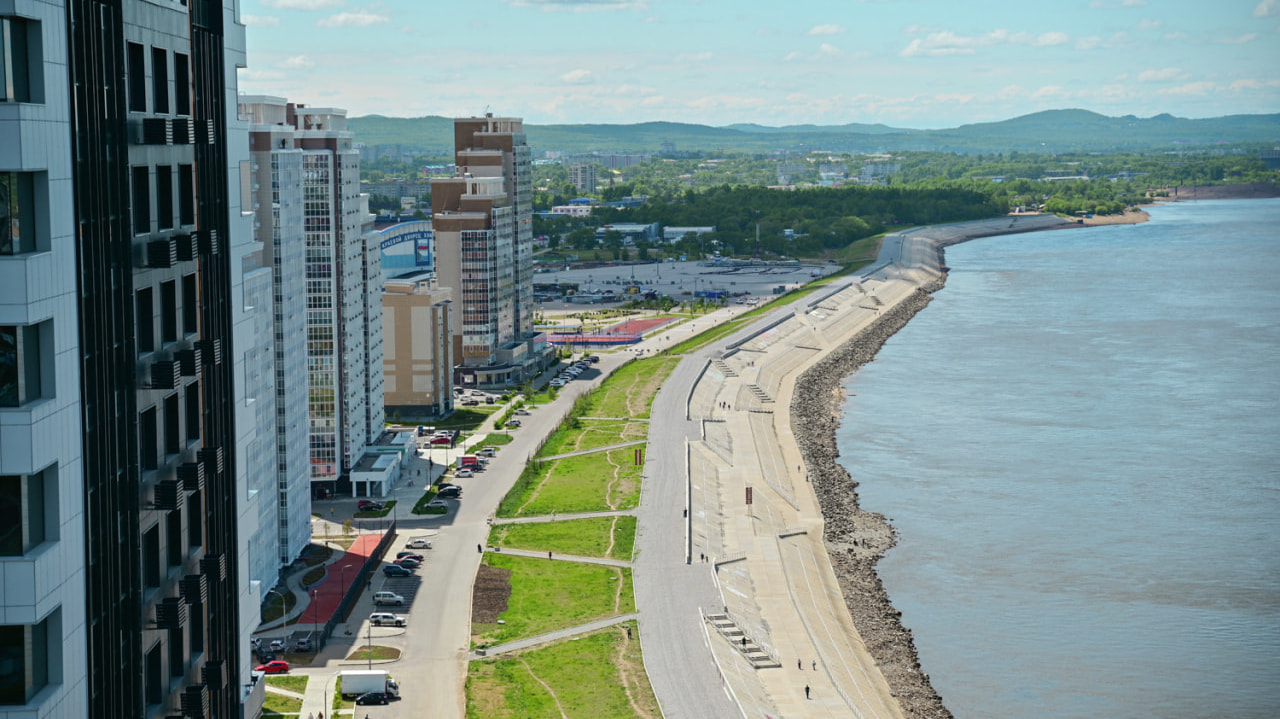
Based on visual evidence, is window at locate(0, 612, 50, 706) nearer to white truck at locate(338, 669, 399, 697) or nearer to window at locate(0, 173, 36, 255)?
window at locate(0, 173, 36, 255)

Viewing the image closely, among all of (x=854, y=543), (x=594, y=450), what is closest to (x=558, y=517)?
(x=854, y=543)

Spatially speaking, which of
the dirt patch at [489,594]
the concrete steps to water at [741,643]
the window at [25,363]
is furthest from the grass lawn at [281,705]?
the window at [25,363]

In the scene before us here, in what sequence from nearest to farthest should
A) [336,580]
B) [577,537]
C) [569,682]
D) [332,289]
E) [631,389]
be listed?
[569,682], [336,580], [577,537], [332,289], [631,389]

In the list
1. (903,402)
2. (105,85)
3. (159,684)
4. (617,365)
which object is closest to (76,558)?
(159,684)

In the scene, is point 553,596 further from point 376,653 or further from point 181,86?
point 181,86

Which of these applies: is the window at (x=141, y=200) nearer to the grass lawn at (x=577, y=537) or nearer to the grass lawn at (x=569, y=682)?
the grass lawn at (x=569, y=682)

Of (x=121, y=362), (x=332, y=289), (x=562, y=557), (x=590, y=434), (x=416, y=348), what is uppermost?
(x=121, y=362)

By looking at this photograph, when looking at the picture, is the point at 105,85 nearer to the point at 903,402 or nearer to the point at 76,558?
the point at 76,558
